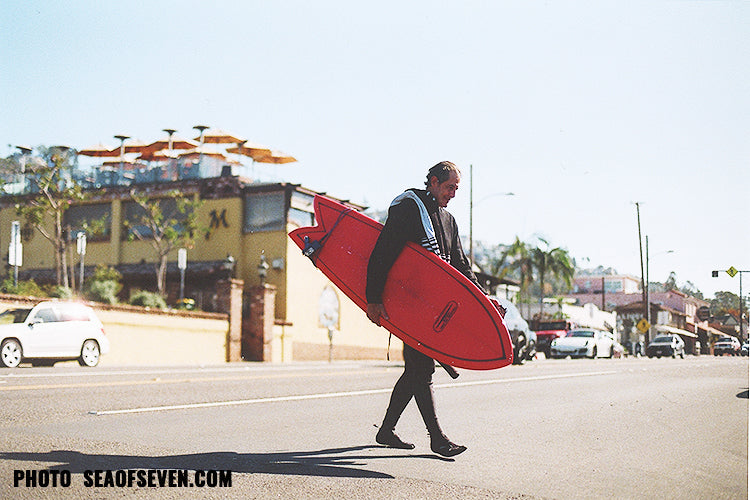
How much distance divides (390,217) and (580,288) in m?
95.9

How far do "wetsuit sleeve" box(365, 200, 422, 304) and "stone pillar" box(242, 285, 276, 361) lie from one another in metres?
26.5

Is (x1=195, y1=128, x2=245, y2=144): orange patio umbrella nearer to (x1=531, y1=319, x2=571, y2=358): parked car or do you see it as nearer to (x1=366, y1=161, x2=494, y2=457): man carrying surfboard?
(x1=531, y1=319, x2=571, y2=358): parked car

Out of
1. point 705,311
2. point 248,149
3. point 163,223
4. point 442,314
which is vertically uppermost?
point 248,149

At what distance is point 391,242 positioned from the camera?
5.05 m

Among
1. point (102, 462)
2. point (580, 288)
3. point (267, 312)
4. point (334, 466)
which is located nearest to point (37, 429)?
point (102, 462)

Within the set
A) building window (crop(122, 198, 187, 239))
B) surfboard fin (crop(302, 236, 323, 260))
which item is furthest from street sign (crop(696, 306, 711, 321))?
surfboard fin (crop(302, 236, 323, 260))

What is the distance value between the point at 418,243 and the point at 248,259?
31.8 m

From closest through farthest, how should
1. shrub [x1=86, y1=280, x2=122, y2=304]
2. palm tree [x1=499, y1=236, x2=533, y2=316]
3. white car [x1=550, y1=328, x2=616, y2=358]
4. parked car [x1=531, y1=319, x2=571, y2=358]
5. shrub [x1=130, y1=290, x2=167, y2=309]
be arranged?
shrub [x1=130, y1=290, x2=167, y2=309]
shrub [x1=86, y1=280, x2=122, y2=304]
white car [x1=550, y1=328, x2=616, y2=358]
parked car [x1=531, y1=319, x2=571, y2=358]
palm tree [x1=499, y1=236, x2=533, y2=316]

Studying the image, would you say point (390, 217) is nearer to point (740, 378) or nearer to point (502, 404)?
point (502, 404)

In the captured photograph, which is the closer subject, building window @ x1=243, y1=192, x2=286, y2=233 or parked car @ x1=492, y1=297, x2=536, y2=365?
parked car @ x1=492, y1=297, x2=536, y2=365

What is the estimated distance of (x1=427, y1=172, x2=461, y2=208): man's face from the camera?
5059 mm

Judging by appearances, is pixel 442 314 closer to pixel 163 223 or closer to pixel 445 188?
pixel 445 188

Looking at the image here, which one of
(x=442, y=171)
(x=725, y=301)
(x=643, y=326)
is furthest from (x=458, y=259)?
(x=643, y=326)

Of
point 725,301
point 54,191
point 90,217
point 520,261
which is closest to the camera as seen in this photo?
point 725,301
